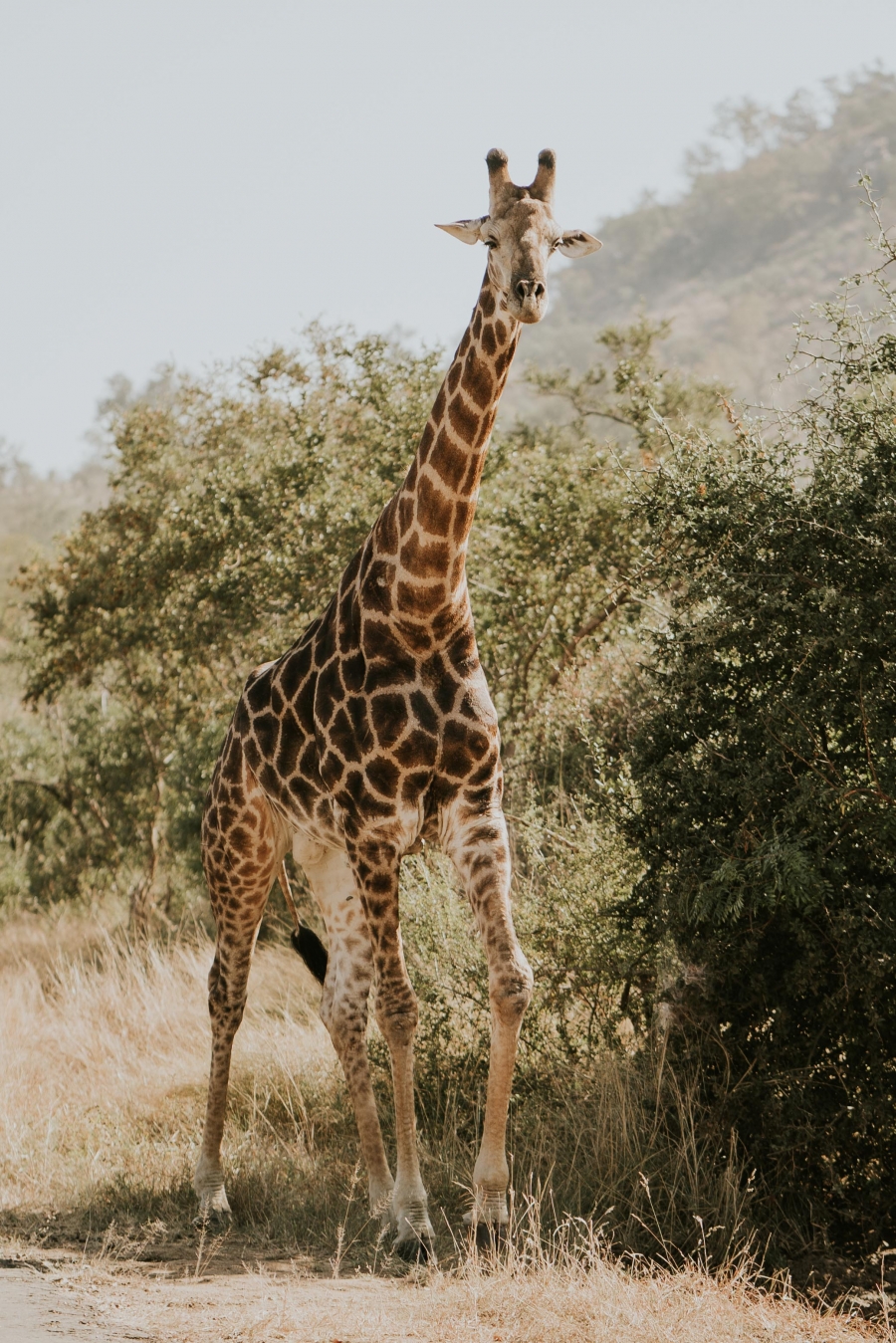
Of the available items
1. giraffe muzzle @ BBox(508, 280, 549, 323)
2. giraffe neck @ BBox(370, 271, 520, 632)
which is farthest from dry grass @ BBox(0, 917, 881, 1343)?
giraffe muzzle @ BBox(508, 280, 549, 323)

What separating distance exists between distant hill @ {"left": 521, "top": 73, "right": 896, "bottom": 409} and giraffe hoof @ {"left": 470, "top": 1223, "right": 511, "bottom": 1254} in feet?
186

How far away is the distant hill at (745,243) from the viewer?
6656 centimetres

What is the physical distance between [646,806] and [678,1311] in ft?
8.39

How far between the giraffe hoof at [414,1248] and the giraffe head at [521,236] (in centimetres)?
364

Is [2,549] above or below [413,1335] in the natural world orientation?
above

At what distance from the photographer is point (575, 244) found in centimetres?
544

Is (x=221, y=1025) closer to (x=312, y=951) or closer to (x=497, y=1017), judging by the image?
(x=312, y=951)

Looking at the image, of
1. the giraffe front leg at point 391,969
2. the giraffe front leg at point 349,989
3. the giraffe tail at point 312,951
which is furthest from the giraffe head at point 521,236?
the giraffe tail at point 312,951

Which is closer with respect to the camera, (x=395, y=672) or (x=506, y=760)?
(x=395, y=672)

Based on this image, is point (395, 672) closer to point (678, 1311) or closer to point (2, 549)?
point (678, 1311)

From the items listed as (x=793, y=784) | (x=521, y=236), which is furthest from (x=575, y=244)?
(x=793, y=784)

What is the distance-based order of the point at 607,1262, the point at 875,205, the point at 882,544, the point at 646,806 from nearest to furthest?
the point at 607,1262 < the point at 882,544 < the point at 875,205 < the point at 646,806

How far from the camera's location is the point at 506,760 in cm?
1042

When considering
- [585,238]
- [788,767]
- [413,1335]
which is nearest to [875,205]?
[585,238]
